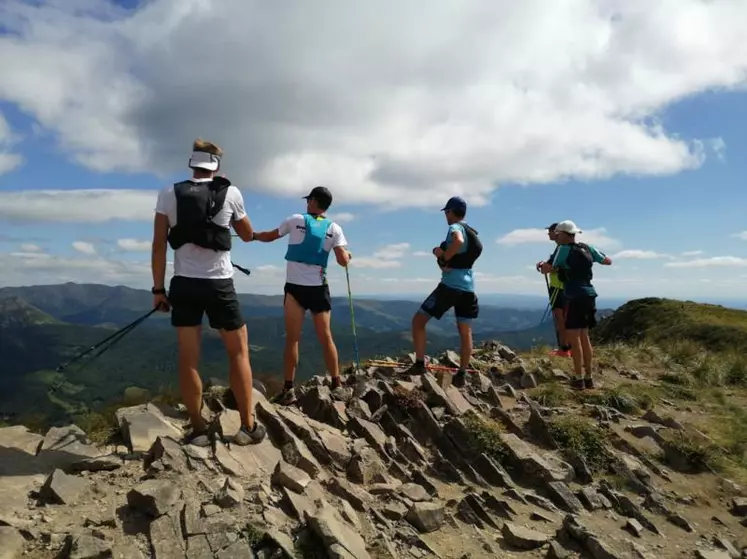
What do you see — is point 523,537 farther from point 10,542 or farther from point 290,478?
point 10,542

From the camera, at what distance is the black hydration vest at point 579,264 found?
11.8m

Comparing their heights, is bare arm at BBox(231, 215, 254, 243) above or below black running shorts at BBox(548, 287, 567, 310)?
above

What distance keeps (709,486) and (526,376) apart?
4574mm

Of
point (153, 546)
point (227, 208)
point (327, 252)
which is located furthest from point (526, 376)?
point (153, 546)

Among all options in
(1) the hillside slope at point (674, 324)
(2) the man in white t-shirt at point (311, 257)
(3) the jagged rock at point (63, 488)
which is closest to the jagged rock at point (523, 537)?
(2) the man in white t-shirt at point (311, 257)

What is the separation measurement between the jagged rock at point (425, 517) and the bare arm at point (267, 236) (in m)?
4.71

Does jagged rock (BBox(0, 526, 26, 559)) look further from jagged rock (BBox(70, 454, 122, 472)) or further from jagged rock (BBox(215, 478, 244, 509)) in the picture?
jagged rock (BBox(215, 478, 244, 509))

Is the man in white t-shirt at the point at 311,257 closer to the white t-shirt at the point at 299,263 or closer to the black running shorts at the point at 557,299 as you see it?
the white t-shirt at the point at 299,263

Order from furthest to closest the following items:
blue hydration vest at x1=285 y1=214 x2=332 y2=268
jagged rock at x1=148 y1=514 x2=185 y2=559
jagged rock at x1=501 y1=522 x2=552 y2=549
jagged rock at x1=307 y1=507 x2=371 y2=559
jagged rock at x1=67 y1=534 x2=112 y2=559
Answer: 1. blue hydration vest at x1=285 y1=214 x2=332 y2=268
2. jagged rock at x1=501 y1=522 x2=552 y2=549
3. jagged rock at x1=307 y1=507 x2=371 y2=559
4. jagged rock at x1=148 y1=514 x2=185 y2=559
5. jagged rock at x1=67 y1=534 x2=112 y2=559

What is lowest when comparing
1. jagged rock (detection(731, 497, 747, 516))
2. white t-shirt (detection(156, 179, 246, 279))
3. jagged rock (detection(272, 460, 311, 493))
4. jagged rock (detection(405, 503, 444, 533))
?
jagged rock (detection(731, 497, 747, 516))

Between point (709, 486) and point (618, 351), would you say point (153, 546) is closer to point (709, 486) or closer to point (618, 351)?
point (709, 486)

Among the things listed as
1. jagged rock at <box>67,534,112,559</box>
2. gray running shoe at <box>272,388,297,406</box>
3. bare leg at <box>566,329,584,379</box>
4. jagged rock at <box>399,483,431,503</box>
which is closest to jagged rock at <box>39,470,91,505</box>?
jagged rock at <box>67,534,112,559</box>

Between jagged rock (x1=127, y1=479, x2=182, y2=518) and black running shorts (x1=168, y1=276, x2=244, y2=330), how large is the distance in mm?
A: 1922

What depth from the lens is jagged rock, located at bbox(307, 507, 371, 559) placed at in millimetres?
5145
